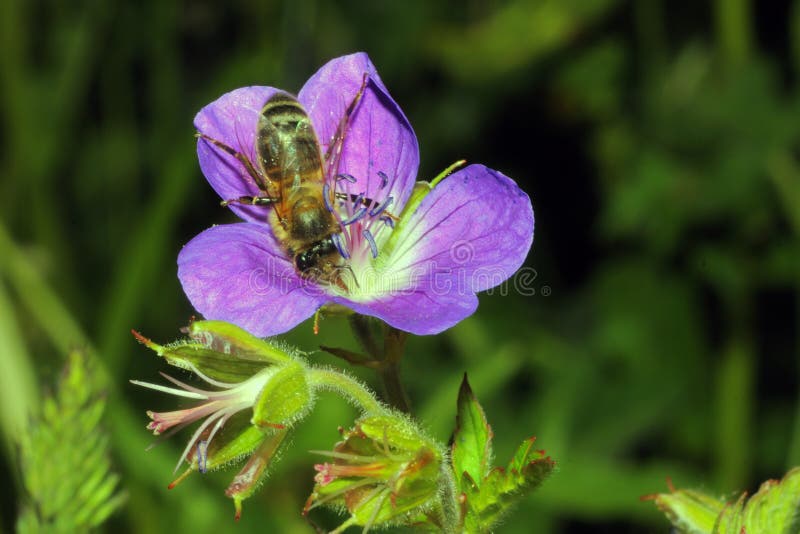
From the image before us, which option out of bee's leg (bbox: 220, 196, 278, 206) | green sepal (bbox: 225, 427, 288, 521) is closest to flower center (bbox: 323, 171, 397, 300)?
bee's leg (bbox: 220, 196, 278, 206)

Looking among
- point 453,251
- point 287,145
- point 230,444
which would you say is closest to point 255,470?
point 230,444

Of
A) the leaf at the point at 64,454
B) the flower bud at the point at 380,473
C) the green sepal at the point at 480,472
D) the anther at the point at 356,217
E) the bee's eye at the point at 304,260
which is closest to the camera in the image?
the flower bud at the point at 380,473

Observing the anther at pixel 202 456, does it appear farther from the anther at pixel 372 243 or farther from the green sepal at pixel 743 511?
the green sepal at pixel 743 511

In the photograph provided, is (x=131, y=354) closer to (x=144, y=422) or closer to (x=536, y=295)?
(x=144, y=422)

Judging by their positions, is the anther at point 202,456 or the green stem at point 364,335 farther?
the green stem at point 364,335

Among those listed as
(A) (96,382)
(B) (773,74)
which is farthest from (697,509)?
(B) (773,74)

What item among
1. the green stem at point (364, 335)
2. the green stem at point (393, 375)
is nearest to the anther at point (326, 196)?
the green stem at point (364, 335)
